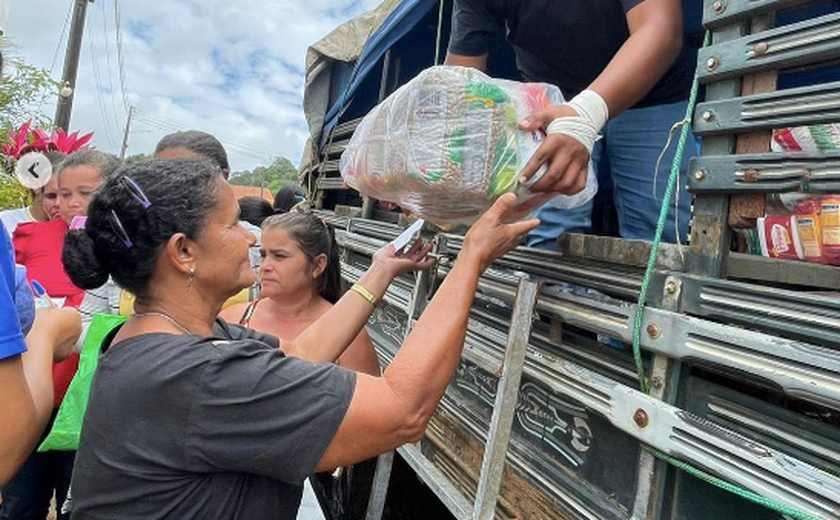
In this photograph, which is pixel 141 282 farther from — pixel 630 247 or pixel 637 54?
pixel 637 54

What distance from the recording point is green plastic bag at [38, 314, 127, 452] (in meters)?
2.04

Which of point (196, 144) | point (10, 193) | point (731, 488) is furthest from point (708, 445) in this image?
point (10, 193)

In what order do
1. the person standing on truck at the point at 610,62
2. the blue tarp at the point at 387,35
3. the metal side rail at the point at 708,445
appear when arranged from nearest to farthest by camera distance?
the metal side rail at the point at 708,445 → the person standing on truck at the point at 610,62 → the blue tarp at the point at 387,35

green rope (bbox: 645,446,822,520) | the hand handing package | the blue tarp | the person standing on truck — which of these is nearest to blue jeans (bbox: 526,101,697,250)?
the person standing on truck

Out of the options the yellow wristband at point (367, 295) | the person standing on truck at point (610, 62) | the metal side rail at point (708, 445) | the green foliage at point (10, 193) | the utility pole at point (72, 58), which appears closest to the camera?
the metal side rail at point (708, 445)

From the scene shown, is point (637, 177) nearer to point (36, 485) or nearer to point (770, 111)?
point (770, 111)

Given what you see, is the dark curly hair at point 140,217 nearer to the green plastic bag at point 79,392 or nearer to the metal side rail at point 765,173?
the green plastic bag at point 79,392

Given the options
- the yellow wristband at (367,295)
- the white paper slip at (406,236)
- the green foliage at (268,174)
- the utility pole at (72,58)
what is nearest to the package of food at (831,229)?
the white paper slip at (406,236)

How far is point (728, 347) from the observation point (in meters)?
0.99

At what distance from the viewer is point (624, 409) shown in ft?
3.84

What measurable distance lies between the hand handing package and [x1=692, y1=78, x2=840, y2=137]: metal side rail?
354 millimetres

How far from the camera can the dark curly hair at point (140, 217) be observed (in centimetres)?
139

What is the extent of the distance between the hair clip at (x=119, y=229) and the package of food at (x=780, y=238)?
1.42 m

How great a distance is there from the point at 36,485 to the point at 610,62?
3.01 m
